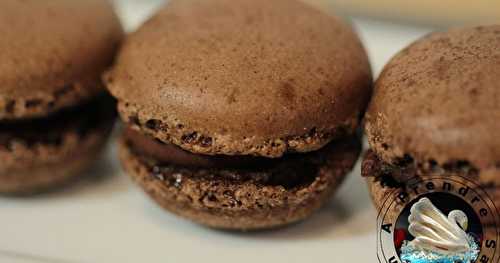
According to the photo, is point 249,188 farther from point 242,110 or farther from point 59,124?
point 59,124

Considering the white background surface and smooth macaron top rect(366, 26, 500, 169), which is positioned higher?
smooth macaron top rect(366, 26, 500, 169)

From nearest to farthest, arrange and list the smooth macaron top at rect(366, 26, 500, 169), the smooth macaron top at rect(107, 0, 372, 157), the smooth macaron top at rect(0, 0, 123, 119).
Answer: the smooth macaron top at rect(366, 26, 500, 169) < the smooth macaron top at rect(107, 0, 372, 157) < the smooth macaron top at rect(0, 0, 123, 119)

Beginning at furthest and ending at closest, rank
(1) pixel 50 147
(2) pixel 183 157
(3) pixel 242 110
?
(1) pixel 50 147 < (2) pixel 183 157 < (3) pixel 242 110

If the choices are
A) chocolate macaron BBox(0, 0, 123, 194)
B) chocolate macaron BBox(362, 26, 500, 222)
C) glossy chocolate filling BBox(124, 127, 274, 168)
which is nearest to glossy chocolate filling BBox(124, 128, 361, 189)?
Answer: glossy chocolate filling BBox(124, 127, 274, 168)

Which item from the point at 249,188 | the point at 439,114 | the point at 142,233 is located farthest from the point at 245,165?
the point at 439,114

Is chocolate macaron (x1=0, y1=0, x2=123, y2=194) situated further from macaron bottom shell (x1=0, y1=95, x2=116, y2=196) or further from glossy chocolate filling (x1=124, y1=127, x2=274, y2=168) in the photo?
glossy chocolate filling (x1=124, y1=127, x2=274, y2=168)

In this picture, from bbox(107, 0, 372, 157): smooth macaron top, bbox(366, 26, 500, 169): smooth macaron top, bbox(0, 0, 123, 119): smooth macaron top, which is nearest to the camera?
bbox(366, 26, 500, 169): smooth macaron top

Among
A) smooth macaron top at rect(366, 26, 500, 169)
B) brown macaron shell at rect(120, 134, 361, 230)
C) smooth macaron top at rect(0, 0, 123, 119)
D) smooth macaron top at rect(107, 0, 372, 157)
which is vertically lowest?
brown macaron shell at rect(120, 134, 361, 230)
